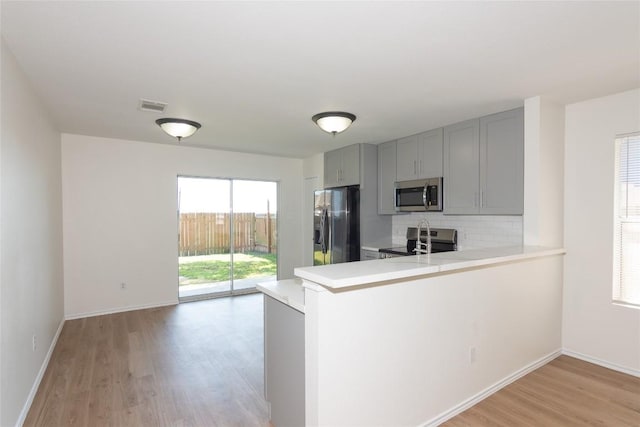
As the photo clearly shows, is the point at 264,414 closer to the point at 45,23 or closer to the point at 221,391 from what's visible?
the point at 221,391

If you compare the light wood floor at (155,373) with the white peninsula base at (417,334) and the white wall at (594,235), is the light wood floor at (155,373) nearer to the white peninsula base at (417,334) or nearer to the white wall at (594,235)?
the white peninsula base at (417,334)

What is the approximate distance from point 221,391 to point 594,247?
3.64 m

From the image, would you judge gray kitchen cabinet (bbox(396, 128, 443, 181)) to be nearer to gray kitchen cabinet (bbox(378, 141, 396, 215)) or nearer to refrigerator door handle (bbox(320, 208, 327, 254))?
gray kitchen cabinet (bbox(378, 141, 396, 215))

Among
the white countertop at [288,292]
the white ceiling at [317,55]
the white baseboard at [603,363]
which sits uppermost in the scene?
the white ceiling at [317,55]

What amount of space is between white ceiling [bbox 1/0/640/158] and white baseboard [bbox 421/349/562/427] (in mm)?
2435

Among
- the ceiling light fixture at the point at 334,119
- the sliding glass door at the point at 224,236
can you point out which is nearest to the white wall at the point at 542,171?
the ceiling light fixture at the point at 334,119

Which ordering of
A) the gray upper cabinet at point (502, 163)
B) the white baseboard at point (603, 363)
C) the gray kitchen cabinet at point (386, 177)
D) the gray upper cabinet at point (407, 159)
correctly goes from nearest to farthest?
1. the white baseboard at point (603, 363)
2. the gray upper cabinet at point (502, 163)
3. the gray upper cabinet at point (407, 159)
4. the gray kitchen cabinet at point (386, 177)

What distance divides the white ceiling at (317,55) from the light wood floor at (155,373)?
250 cm

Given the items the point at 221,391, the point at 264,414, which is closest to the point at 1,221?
the point at 221,391

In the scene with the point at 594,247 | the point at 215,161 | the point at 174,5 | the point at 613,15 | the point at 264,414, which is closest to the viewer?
the point at 174,5

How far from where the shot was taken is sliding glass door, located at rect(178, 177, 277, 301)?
18.1ft

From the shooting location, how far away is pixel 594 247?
3189 millimetres

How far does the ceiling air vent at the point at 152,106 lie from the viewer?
3158 mm

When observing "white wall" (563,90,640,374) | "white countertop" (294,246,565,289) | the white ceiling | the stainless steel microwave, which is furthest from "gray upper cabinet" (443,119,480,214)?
"white countertop" (294,246,565,289)
